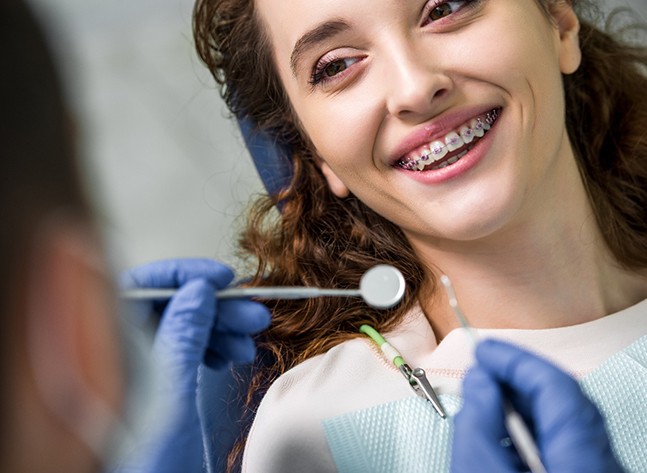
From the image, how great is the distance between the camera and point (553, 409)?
98cm

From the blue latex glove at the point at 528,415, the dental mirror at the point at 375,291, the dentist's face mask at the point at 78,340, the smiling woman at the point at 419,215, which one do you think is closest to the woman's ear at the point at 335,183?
the smiling woman at the point at 419,215

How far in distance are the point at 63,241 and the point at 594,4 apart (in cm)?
147

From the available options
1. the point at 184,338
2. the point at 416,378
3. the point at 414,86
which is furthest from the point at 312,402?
the point at 414,86

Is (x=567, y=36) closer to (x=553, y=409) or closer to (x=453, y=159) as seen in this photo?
(x=453, y=159)

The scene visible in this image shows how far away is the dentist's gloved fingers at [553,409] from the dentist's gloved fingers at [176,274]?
38 cm

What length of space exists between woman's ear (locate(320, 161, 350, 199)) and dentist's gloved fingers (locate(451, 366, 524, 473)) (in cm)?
61

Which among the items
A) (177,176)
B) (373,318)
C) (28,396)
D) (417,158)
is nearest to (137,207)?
(177,176)

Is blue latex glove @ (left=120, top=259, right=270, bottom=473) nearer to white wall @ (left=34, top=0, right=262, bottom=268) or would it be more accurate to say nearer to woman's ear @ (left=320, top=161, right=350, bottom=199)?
woman's ear @ (left=320, top=161, right=350, bottom=199)

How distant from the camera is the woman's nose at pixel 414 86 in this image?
4.05ft

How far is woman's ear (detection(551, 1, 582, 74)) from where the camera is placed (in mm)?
1452

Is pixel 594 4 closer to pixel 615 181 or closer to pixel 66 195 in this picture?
A: pixel 615 181

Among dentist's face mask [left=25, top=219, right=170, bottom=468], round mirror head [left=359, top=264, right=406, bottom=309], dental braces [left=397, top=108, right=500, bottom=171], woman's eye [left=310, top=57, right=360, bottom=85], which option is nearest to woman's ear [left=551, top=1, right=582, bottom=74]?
dental braces [left=397, top=108, right=500, bottom=171]

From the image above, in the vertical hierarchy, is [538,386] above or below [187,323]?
below

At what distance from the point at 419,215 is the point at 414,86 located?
0.22 m
